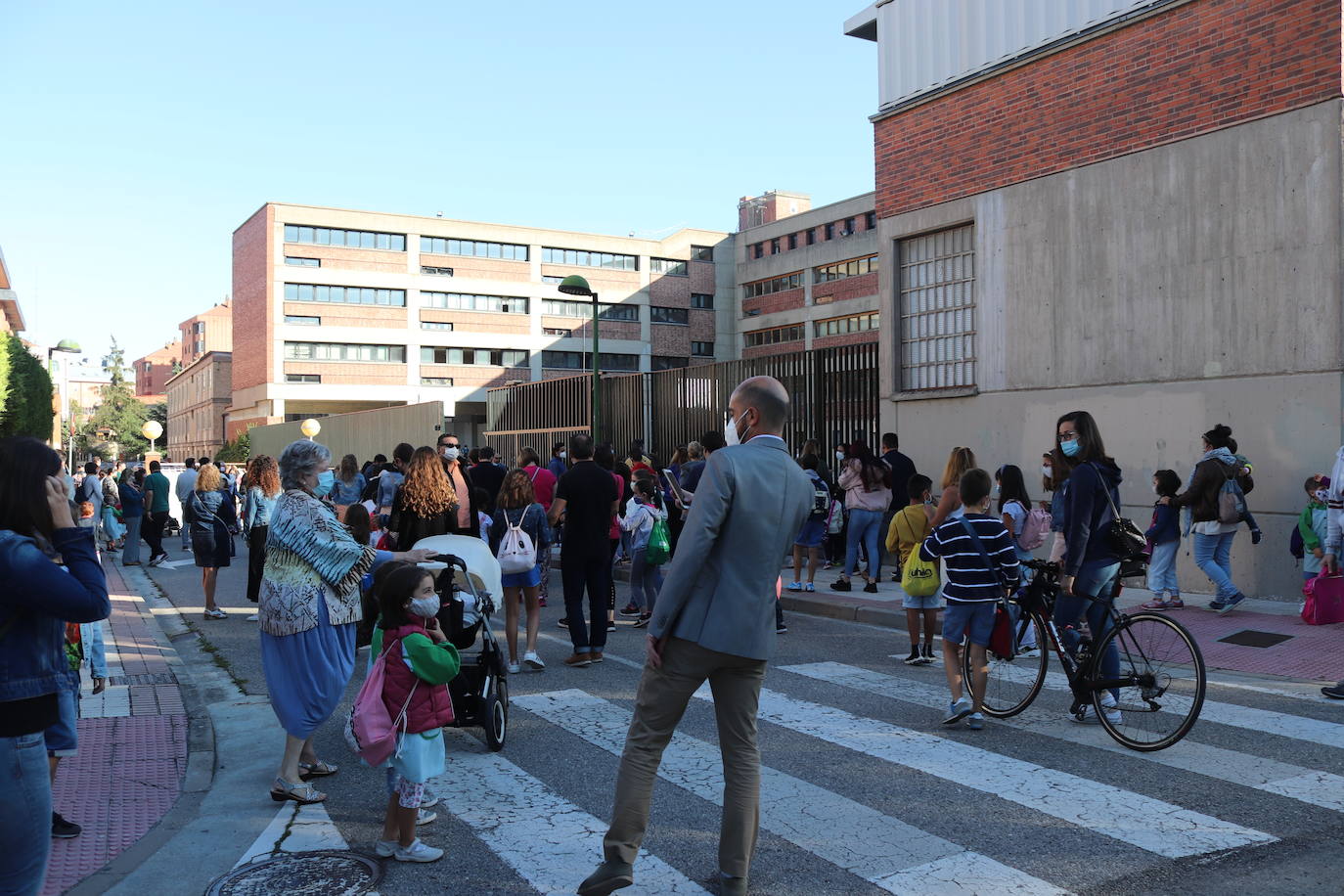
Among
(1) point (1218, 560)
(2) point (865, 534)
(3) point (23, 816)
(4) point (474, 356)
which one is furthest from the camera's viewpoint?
(4) point (474, 356)

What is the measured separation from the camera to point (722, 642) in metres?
3.84

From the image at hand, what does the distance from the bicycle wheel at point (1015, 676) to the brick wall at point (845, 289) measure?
55.0 metres

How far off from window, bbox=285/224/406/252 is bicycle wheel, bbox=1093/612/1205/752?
64727 millimetres

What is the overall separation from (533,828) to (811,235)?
6550cm

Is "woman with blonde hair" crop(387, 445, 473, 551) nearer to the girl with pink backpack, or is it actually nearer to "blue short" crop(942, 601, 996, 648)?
the girl with pink backpack

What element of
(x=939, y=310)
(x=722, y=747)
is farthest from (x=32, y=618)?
(x=939, y=310)

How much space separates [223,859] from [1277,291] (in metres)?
11.1

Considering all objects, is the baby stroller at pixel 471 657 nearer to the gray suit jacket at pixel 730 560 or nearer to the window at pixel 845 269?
the gray suit jacket at pixel 730 560

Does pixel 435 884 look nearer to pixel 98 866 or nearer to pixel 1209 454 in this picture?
pixel 98 866

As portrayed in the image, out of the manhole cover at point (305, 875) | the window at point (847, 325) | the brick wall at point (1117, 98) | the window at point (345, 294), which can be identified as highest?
the window at point (345, 294)

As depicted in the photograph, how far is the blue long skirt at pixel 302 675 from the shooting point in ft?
17.0

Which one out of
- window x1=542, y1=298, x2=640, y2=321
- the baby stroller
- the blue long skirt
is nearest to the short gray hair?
the blue long skirt

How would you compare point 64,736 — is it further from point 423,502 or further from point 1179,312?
point 1179,312

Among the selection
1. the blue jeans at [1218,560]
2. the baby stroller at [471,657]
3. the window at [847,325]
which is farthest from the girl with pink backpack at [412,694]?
the window at [847,325]
